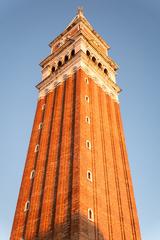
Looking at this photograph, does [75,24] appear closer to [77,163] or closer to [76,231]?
[77,163]

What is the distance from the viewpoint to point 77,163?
21.5m

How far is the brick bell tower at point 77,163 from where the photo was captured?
64.6 feet

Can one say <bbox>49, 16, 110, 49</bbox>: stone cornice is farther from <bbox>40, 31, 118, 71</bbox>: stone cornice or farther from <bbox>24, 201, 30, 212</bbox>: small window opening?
<bbox>24, 201, 30, 212</bbox>: small window opening

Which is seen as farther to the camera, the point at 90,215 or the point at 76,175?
the point at 76,175

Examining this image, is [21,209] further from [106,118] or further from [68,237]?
[106,118]

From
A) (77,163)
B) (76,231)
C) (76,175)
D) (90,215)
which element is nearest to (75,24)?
(77,163)

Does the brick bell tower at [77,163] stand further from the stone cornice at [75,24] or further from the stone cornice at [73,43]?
the stone cornice at [75,24]

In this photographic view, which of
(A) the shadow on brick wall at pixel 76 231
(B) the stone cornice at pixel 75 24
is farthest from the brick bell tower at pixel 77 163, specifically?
(B) the stone cornice at pixel 75 24

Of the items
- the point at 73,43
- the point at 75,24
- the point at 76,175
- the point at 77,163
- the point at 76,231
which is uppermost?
the point at 75,24

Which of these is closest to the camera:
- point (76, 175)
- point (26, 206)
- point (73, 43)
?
point (76, 175)

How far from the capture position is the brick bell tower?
775 inches

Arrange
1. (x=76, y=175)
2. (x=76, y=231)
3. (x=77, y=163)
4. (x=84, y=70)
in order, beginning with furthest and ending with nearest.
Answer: (x=84, y=70)
(x=77, y=163)
(x=76, y=175)
(x=76, y=231)

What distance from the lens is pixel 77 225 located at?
698 inches

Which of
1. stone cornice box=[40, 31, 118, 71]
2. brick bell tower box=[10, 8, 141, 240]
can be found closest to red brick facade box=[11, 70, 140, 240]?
brick bell tower box=[10, 8, 141, 240]
